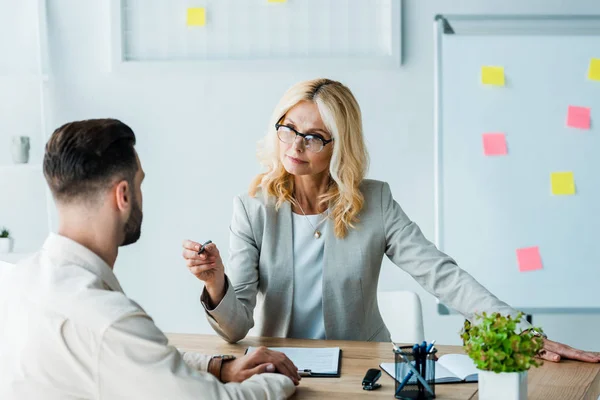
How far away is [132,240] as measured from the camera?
1475 mm

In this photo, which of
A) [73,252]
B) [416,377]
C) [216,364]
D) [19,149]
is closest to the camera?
[73,252]

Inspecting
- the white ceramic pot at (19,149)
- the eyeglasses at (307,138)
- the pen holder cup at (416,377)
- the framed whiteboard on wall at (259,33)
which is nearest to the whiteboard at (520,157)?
the framed whiteboard on wall at (259,33)

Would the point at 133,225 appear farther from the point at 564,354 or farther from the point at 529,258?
the point at 529,258

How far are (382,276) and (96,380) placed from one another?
2.11 meters

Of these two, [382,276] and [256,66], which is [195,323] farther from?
[256,66]

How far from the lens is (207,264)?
192 cm

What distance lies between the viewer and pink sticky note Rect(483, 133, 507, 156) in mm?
3078

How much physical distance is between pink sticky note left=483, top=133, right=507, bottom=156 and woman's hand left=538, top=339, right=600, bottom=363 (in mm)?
1369

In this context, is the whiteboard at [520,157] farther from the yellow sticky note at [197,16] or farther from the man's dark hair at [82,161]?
the man's dark hair at [82,161]

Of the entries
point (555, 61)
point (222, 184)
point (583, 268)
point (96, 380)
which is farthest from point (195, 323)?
point (96, 380)

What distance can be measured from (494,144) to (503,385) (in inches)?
70.6

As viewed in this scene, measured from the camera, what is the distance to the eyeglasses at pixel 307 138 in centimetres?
221

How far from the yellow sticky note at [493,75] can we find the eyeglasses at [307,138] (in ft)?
3.61

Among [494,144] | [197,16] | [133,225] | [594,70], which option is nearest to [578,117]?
[594,70]
